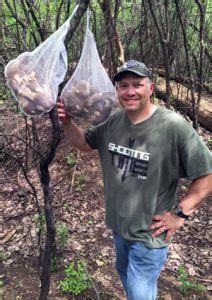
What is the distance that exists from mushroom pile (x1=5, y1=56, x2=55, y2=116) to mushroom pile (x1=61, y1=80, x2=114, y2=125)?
158 millimetres

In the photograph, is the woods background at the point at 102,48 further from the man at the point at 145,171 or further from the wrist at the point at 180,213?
the wrist at the point at 180,213

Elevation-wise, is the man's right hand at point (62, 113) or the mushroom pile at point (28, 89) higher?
the mushroom pile at point (28, 89)

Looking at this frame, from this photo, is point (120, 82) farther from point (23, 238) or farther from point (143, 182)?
point (23, 238)

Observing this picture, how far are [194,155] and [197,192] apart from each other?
0.25m

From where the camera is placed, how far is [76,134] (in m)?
2.28

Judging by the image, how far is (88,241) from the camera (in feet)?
11.8

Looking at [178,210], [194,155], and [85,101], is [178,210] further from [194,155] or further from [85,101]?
[85,101]

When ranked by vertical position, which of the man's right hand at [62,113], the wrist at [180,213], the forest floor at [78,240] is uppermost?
the man's right hand at [62,113]

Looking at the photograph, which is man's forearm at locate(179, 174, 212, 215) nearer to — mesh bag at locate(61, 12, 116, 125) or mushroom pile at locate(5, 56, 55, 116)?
mesh bag at locate(61, 12, 116, 125)

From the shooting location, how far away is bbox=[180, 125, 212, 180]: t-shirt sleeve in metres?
1.90

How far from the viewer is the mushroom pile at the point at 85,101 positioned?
6.03 feet

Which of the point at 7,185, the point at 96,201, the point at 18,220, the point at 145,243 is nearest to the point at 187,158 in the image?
the point at 145,243

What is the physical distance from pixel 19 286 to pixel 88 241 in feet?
2.74

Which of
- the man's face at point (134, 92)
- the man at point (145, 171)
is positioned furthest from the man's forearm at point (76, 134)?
the man's face at point (134, 92)
